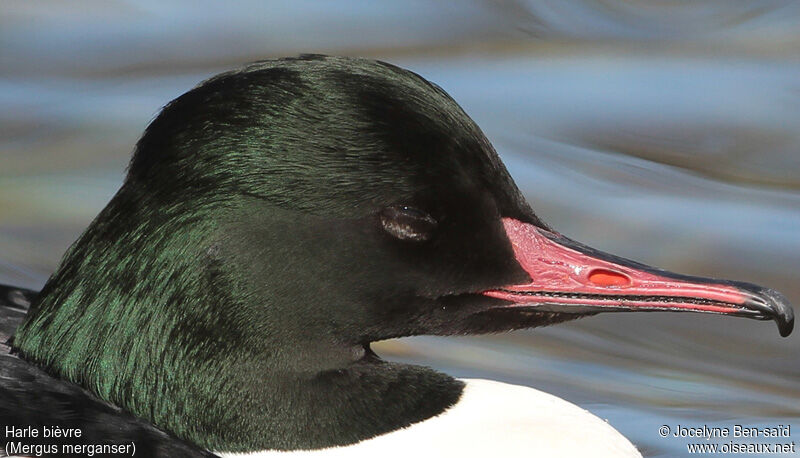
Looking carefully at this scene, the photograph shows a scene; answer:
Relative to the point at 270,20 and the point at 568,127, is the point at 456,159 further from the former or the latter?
the point at 270,20

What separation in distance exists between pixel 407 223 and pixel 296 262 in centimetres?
31

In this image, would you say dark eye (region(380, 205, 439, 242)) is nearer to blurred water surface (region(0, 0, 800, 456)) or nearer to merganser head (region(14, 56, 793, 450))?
merganser head (region(14, 56, 793, 450))

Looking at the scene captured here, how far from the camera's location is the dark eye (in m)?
4.43

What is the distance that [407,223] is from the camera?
4.44 m

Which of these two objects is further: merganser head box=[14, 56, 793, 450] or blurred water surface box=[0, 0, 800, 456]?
blurred water surface box=[0, 0, 800, 456]

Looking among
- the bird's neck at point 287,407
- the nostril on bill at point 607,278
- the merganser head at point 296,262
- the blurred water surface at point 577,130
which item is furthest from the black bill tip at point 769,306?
the blurred water surface at point 577,130

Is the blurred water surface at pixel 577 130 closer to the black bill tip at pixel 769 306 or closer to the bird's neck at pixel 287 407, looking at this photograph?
the black bill tip at pixel 769 306

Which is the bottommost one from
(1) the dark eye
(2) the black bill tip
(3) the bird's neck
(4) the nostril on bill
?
(3) the bird's neck

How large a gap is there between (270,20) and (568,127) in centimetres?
178

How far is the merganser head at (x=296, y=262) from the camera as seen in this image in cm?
436

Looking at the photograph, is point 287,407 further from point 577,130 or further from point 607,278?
point 577,130

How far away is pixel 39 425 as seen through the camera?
442cm

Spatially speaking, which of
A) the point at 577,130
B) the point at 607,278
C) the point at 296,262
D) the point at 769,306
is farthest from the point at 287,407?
the point at 577,130

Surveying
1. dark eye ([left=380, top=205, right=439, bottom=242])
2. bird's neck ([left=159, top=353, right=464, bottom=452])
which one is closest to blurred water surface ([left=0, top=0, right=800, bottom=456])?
bird's neck ([left=159, top=353, right=464, bottom=452])
